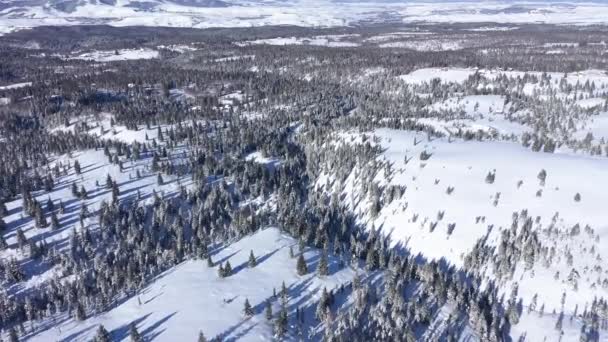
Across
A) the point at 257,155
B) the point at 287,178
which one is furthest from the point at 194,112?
the point at 287,178

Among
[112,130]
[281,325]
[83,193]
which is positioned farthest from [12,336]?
[112,130]

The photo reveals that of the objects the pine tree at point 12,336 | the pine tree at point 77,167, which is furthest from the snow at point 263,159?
the pine tree at point 12,336

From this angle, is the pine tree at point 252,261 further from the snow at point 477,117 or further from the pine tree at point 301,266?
the snow at point 477,117

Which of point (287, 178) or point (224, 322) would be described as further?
point (287, 178)

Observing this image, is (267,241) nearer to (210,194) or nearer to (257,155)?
(210,194)

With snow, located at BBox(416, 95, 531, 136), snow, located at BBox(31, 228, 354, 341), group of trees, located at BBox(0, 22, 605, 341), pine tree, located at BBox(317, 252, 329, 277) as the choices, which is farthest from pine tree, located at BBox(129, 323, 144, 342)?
snow, located at BBox(416, 95, 531, 136)

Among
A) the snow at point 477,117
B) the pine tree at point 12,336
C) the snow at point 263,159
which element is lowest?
the snow at point 263,159
